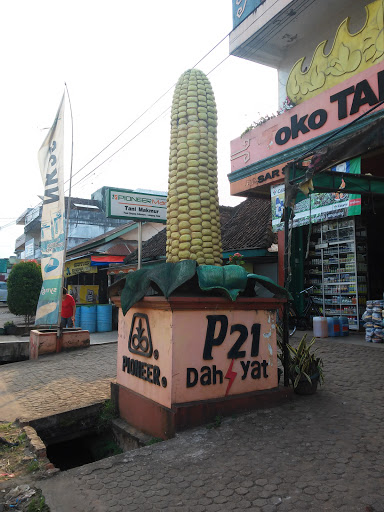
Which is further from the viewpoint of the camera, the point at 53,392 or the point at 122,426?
the point at 53,392

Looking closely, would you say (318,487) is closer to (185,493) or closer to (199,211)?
(185,493)

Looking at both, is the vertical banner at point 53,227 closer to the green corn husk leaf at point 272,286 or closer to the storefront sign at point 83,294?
the green corn husk leaf at point 272,286

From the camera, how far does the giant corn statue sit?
454cm

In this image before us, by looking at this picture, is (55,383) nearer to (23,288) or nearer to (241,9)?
(23,288)

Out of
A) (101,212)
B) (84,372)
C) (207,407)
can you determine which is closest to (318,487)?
(207,407)

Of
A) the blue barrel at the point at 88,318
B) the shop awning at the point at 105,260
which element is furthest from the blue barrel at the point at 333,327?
the shop awning at the point at 105,260

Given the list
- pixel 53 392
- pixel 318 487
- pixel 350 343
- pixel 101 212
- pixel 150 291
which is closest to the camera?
pixel 318 487

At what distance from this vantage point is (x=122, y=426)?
479cm

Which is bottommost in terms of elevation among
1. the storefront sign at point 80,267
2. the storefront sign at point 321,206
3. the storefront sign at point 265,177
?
the storefront sign at point 80,267

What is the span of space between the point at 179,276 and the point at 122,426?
6.80ft

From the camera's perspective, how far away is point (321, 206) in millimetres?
9875

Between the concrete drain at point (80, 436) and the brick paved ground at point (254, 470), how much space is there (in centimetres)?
129

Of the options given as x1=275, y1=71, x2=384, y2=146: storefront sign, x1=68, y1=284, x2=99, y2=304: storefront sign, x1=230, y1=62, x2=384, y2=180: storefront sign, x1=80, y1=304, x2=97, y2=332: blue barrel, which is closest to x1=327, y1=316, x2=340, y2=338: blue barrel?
x1=230, y1=62, x2=384, y2=180: storefront sign

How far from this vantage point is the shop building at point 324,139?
8.56 m
